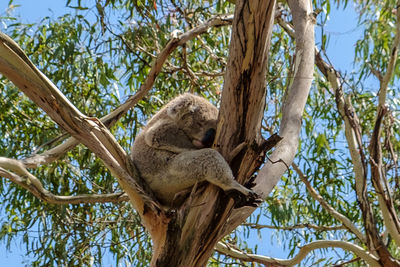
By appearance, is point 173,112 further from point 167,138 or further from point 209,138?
point 209,138

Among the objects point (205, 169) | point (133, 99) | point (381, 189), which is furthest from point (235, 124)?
point (381, 189)

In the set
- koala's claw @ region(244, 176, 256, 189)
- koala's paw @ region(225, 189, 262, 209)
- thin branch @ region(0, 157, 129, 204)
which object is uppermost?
thin branch @ region(0, 157, 129, 204)

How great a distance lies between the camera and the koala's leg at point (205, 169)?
2651 mm

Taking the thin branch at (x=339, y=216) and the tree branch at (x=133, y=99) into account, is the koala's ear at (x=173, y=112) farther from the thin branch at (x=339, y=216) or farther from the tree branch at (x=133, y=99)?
the thin branch at (x=339, y=216)

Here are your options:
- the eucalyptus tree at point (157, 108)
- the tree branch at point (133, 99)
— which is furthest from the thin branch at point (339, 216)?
the tree branch at point (133, 99)

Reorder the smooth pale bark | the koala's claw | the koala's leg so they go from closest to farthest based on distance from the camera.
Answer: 1. the koala's leg
2. the koala's claw
3. the smooth pale bark

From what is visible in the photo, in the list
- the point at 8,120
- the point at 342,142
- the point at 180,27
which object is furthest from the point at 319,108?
the point at 8,120

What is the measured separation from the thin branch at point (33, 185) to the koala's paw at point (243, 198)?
4.63 ft

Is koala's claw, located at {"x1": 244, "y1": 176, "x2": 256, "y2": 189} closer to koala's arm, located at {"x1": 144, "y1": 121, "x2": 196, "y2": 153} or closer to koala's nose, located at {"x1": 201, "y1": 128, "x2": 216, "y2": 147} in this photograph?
koala's nose, located at {"x1": 201, "y1": 128, "x2": 216, "y2": 147}

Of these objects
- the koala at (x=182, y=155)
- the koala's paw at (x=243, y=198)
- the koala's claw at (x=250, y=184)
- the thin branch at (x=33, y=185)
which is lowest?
the koala's paw at (x=243, y=198)

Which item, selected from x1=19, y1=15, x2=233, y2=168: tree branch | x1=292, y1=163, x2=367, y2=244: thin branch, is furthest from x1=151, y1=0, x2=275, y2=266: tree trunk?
x1=292, y1=163, x2=367, y2=244: thin branch

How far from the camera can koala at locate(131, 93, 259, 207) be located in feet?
8.79

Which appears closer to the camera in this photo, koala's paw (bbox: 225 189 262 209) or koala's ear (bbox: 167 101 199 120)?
koala's paw (bbox: 225 189 262 209)

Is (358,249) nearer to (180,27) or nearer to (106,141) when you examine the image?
(106,141)
